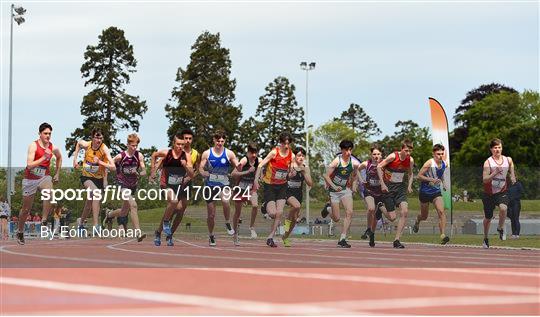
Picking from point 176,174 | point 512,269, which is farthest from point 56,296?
point 176,174

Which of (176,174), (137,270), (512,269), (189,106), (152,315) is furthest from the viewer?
(189,106)

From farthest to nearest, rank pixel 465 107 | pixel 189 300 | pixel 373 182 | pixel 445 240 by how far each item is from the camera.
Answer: pixel 465 107 < pixel 373 182 < pixel 445 240 < pixel 189 300

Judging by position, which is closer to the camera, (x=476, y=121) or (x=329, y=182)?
(x=329, y=182)

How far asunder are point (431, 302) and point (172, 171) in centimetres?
1253

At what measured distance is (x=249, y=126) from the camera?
9319 cm

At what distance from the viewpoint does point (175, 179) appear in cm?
1942

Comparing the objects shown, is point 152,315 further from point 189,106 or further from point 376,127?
point 376,127

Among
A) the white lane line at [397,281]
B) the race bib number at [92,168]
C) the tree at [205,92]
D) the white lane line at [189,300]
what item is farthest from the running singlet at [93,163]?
the tree at [205,92]

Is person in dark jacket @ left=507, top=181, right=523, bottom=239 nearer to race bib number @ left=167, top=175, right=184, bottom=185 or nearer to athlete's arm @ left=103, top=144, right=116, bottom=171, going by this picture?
race bib number @ left=167, top=175, right=184, bottom=185

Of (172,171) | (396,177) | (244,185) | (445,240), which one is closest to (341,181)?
(396,177)

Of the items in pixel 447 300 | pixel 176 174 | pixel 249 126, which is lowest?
pixel 447 300

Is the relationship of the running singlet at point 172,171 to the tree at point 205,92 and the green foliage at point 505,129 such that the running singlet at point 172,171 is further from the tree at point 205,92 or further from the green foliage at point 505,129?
the green foliage at point 505,129

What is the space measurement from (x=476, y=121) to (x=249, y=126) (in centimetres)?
2709

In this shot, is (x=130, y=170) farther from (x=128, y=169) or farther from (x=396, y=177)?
(x=396, y=177)
